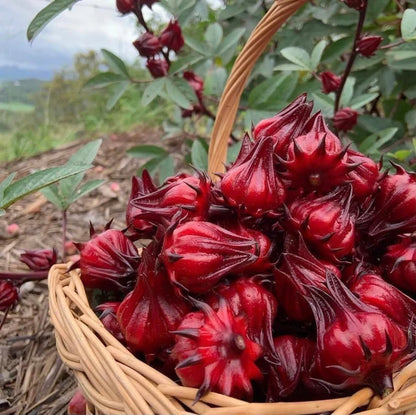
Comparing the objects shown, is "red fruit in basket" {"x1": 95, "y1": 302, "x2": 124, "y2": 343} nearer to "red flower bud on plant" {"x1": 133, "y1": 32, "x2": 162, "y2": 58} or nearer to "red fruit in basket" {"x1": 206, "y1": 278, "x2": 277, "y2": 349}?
"red fruit in basket" {"x1": 206, "y1": 278, "x2": 277, "y2": 349}

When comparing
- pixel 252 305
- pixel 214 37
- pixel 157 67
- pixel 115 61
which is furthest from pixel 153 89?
pixel 252 305

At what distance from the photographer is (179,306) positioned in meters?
0.64

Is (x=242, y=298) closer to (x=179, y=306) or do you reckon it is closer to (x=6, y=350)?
(x=179, y=306)

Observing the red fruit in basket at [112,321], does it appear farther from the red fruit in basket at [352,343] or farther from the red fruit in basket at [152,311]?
the red fruit in basket at [352,343]

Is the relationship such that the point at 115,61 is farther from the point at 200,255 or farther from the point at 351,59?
the point at 200,255

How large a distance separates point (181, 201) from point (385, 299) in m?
0.29

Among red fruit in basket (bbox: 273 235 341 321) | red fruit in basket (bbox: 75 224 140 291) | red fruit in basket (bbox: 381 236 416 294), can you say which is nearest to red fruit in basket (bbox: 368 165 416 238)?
red fruit in basket (bbox: 381 236 416 294)

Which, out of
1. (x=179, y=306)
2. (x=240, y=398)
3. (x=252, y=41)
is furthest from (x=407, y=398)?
(x=252, y=41)

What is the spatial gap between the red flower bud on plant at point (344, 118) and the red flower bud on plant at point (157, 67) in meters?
0.46

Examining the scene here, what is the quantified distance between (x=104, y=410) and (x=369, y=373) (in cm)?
30

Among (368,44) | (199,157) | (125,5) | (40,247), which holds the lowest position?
(40,247)

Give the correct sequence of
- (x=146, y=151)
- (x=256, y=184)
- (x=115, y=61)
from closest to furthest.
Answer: (x=256, y=184) → (x=115, y=61) → (x=146, y=151)

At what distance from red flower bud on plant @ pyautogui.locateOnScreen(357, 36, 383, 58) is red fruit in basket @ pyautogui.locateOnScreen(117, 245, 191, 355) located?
78 cm

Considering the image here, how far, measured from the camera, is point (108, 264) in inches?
30.4
